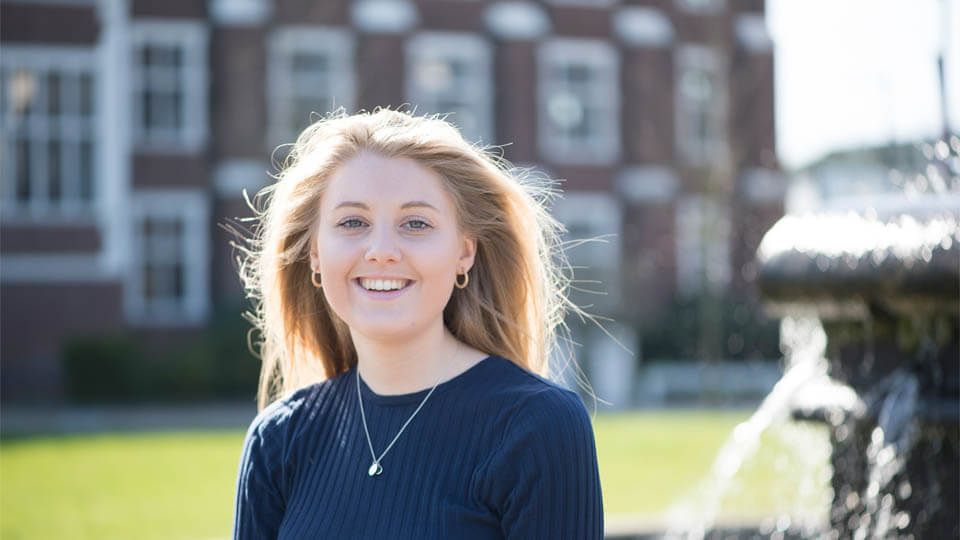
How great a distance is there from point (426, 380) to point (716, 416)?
14407 mm

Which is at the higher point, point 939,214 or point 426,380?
point 939,214

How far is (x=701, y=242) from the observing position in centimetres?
2358

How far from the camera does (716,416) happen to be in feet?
53.5

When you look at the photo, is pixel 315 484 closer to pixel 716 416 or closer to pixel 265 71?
pixel 716 416

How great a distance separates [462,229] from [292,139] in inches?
814

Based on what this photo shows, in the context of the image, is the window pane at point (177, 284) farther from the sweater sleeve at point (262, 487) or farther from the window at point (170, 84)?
the sweater sleeve at point (262, 487)

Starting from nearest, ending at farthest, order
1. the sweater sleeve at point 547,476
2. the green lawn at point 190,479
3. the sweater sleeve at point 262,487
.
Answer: the sweater sleeve at point 547,476 < the sweater sleeve at point 262,487 < the green lawn at point 190,479

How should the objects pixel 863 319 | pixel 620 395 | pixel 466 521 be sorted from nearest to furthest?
pixel 466 521, pixel 863 319, pixel 620 395

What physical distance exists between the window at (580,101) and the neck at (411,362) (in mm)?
22211

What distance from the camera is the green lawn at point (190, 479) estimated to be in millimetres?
7184

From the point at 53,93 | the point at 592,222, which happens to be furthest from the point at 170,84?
the point at 592,222

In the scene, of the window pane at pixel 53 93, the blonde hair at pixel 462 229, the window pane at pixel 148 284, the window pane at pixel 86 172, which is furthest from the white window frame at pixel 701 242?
the blonde hair at pixel 462 229

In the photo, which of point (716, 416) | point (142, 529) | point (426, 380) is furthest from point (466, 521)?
point (716, 416)

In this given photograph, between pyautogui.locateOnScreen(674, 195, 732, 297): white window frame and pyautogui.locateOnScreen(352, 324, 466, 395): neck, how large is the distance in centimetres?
2008
